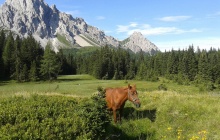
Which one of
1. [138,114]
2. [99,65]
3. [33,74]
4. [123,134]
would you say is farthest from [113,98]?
[99,65]

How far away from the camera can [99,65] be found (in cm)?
13238

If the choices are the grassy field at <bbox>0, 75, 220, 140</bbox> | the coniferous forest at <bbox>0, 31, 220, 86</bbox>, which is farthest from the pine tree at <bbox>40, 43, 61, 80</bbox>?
the grassy field at <bbox>0, 75, 220, 140</bbox>

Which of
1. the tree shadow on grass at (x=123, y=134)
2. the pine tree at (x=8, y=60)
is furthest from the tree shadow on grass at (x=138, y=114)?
the pine tree at (x=8, y=60)

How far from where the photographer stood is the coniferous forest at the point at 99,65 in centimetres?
9412

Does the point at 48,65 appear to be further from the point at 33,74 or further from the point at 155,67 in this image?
the point at 155,67

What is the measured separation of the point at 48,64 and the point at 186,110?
3322 inches

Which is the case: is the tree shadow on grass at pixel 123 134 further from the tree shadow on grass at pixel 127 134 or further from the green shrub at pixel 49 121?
the green shrub at pixel 49 121

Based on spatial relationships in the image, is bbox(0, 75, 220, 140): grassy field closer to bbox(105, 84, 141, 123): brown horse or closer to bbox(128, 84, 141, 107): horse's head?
bbox(105, 84, 141, 123): brown horse

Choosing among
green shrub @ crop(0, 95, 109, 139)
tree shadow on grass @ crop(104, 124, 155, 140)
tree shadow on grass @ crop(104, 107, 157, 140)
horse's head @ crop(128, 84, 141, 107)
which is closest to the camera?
green shrub @ crop(0, 95, 109, 139)

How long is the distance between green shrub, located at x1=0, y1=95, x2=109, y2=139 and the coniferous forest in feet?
282

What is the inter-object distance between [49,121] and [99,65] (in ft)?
410

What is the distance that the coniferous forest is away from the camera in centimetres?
9412

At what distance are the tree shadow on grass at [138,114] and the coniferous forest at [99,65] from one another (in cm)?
8093

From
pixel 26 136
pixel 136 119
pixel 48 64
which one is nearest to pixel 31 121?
pixel 26 136
